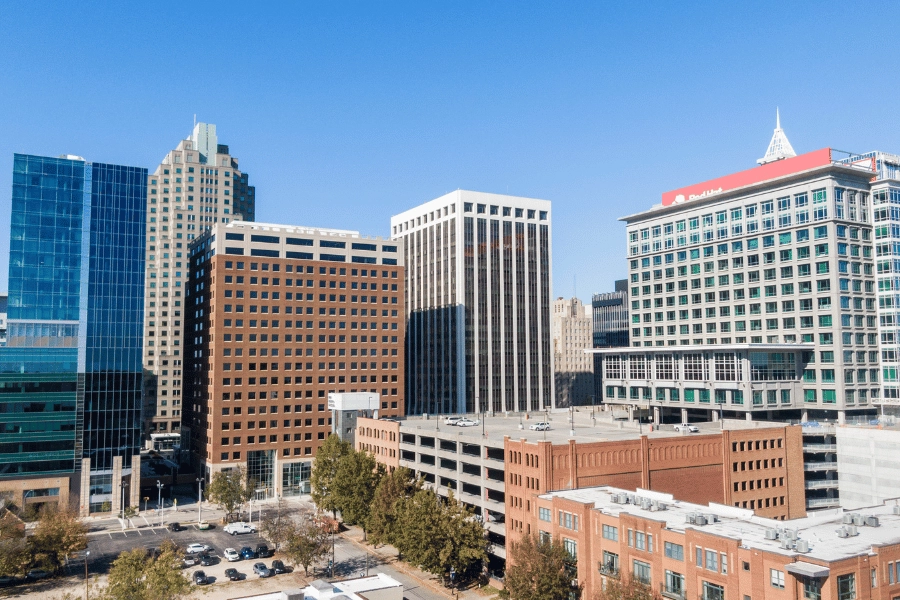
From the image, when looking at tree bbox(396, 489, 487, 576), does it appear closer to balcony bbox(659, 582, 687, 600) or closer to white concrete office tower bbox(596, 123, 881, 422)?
balcony bbox(659, 582, 687, 600)

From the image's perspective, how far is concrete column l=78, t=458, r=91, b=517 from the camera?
119m

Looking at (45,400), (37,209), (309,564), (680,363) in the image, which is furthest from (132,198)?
(680,363)

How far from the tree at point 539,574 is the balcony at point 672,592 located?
10.2m

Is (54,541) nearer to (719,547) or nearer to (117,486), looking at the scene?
(117,486)

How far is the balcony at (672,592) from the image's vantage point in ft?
196

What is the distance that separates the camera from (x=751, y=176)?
131 m

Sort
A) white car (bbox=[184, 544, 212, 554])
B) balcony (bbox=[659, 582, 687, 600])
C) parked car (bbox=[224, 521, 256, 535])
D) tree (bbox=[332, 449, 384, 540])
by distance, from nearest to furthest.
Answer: balcony (bbox=[659, 582, 687, 600]) < white car (bbox=[184, 544, 212, 554]) < tree (bbox=[332, 449, 384, 540]) < parked car (bbox=[224, 521, 256, 535])

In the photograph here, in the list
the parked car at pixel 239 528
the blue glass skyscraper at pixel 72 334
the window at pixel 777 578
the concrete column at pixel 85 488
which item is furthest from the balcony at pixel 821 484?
the concrete column at pixel 85 488

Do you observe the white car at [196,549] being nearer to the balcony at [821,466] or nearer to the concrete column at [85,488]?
the concrete column at [85,488]

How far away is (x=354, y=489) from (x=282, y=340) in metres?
49.0

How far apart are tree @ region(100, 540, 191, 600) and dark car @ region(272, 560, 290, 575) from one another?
2344cm

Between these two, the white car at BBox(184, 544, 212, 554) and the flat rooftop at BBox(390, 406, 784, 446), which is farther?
the white car at BBox(184, 544, 212, 554)

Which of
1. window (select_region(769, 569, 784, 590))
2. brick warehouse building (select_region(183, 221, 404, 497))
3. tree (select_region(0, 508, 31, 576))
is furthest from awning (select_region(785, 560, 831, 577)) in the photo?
brick warehouse building (select_region(183, 221, 404, 497))

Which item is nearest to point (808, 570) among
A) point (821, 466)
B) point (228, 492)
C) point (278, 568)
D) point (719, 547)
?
point (719, 547)
